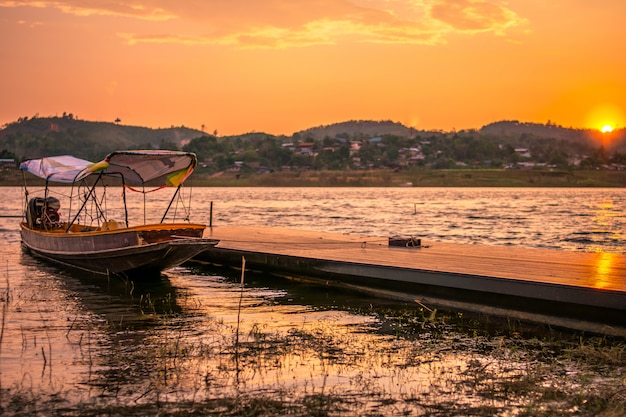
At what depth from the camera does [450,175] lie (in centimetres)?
17388

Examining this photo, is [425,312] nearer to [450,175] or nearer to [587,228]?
[587,228]

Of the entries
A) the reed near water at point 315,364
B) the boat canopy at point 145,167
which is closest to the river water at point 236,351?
the reed near water at point 315,364

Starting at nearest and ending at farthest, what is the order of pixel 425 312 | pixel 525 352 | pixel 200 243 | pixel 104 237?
pixel 525 352 → pixel 425 312 → pixel 200 243 → pixel 104 237

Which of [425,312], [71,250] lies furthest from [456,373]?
[71,250]

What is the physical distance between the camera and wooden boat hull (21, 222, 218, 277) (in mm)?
16719

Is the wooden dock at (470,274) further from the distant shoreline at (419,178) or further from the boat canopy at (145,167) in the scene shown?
the distant shoreline at (419,178)

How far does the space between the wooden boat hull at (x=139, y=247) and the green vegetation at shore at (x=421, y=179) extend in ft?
496

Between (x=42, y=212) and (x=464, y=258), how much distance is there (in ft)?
46.8

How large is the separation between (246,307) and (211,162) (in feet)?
550

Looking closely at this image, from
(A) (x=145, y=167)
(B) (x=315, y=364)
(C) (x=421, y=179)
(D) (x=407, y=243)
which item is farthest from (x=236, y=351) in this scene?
(C) (x=421, y=179)

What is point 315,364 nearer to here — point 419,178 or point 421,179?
point 419,178

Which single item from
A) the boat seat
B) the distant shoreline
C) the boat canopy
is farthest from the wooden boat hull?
the distant shoreline

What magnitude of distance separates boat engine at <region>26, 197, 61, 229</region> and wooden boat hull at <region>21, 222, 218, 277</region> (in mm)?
4657

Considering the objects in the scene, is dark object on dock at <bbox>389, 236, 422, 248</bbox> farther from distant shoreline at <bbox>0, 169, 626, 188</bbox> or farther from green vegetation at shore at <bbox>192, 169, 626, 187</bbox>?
green vegetation at shore at <bbox>192, 169, 626, 187</bbox>
